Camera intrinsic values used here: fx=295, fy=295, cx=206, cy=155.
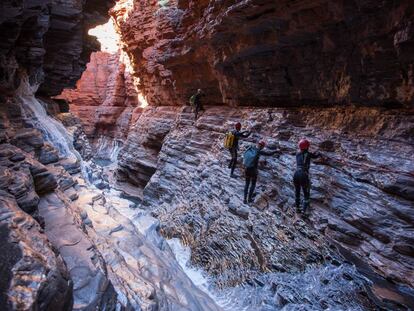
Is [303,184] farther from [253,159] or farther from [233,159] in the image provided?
[233,159]

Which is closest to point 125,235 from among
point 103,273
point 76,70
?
point 103,273

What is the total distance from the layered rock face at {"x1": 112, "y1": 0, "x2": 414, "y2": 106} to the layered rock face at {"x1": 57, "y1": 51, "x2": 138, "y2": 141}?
840 inches

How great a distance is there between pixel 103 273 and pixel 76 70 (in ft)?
65.2

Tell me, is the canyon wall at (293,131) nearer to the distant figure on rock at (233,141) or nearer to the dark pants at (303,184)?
the dark pants at (303,184)

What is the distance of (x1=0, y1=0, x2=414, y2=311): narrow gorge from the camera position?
5.78 meters

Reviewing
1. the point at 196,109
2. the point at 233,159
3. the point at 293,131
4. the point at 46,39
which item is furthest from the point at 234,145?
the point at 46,39

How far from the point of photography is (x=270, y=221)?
9.01 metres

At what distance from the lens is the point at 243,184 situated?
36.1 ft

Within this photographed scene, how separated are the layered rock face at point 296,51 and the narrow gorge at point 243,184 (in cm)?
5

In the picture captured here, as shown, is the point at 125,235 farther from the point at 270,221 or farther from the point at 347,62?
the point at 347,62

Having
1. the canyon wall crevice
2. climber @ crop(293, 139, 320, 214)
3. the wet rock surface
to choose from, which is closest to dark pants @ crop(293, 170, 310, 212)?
climber @ crop(293, 139, 320, 214)

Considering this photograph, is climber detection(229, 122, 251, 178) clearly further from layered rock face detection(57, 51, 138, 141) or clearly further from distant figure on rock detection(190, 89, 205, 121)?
layered rock face detection(57, 51, 138, 141)

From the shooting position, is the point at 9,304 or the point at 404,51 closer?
the point at 9,304

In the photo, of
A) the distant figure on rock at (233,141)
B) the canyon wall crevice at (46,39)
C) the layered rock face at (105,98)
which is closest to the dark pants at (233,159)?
the distant figure on rock at (233,141)
